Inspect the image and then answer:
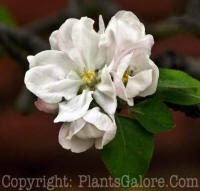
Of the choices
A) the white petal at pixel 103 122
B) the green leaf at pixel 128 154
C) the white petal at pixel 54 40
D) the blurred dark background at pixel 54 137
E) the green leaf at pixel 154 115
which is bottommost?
the blurred dark background at pixel 54 137

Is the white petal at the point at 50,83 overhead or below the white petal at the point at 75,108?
overhead

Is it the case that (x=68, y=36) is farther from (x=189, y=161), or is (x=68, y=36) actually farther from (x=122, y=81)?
(x=189, y=161)

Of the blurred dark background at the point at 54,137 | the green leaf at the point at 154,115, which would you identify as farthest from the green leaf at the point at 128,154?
the blurred dark background at the point at 54,137

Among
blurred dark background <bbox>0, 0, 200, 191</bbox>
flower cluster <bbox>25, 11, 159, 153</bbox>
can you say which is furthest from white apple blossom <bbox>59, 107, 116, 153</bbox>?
blurred dark background <bbox>0, 0, 200, 191</bbox>

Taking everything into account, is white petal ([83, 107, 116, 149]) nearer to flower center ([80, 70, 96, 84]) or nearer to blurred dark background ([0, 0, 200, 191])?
flower center ([80, 70, 96, 84])

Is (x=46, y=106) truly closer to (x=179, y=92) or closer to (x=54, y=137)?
(x=179, y=92)

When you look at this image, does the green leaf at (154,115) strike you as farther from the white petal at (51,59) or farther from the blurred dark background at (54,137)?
the blurred dark background at (54,137)

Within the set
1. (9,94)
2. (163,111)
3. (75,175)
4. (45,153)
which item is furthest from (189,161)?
(163,111)
